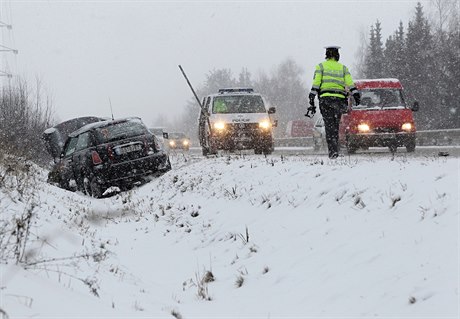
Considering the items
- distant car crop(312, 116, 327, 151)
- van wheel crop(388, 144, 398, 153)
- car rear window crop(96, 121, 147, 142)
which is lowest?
distant car crop(312, 116, 327, 151)

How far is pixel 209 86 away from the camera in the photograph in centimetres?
10300

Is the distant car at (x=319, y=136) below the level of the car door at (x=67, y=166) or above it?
below

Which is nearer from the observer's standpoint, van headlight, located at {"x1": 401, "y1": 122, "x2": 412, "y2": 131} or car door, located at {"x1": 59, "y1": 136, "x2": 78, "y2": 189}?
car door, located at {"x1": 59, "y1": 136, "x2": 78, "y2": 189}

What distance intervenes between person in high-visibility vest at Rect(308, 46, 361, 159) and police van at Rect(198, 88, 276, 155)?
5018mm

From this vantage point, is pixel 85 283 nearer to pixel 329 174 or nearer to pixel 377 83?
pixel 329 174

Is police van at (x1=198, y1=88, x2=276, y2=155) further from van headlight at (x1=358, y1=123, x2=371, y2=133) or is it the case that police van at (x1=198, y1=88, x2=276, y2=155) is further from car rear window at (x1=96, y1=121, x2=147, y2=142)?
car rear window at (x1=96, y1=121, x2=147, y2=142)

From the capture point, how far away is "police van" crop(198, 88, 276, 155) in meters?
15.7

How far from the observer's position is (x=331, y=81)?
10.3 m

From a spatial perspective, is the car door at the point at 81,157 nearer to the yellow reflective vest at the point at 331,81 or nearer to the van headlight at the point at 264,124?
the van headlight at the point at 264,124

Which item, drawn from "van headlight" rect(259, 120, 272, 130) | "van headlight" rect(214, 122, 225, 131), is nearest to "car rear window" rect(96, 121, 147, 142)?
"van headlight" rect(214, 122, 225, 131)

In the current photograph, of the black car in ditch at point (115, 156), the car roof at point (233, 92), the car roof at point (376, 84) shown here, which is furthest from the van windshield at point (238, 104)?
the black car in ditch at point (115, 156)

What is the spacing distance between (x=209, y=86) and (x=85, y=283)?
327 feet

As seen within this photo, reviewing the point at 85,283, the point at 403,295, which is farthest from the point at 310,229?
the point at 85,283

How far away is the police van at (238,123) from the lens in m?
15.7
